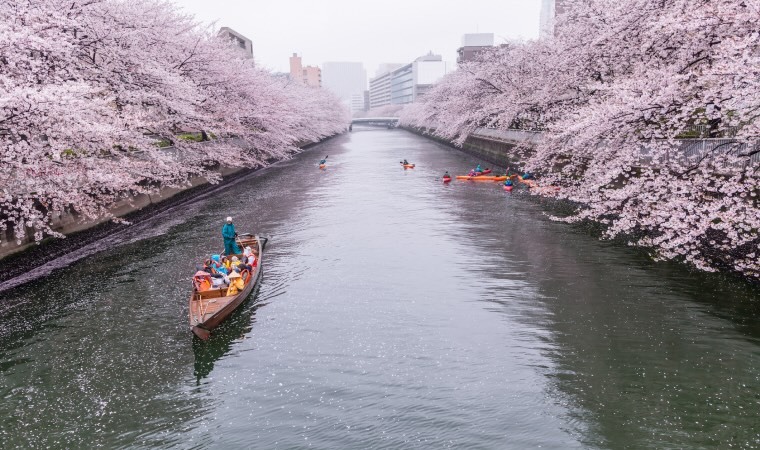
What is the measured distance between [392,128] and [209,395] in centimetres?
15954

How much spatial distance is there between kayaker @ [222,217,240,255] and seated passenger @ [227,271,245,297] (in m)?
3.15

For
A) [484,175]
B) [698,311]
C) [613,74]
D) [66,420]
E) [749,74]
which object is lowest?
[66,420]

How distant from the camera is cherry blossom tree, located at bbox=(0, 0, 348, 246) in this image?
1478cm

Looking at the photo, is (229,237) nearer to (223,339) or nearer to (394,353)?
(223,339)

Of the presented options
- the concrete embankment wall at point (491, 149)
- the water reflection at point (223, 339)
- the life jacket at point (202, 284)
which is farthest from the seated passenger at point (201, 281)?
the concrete embankment wall at point (491, 149)

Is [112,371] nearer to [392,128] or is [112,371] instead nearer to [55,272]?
[55,272]

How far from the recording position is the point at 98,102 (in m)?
17.3

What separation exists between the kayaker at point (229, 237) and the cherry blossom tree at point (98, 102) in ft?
15.7

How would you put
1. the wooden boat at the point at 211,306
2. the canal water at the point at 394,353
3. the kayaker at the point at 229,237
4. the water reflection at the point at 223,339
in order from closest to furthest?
the canal water at the point at 394,353, the water reflection at the point at 223,339, the wooden boat at the point at 211,306, the kayaker at the point at 229,237

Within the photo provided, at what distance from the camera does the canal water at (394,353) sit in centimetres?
841

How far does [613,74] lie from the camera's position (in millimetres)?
21359

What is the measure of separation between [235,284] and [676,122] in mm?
12183

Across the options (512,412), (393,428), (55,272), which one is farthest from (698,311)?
(55,272)

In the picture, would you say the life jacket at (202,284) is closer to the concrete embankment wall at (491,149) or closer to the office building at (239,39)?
the concrete embankment wall at (491,149)
